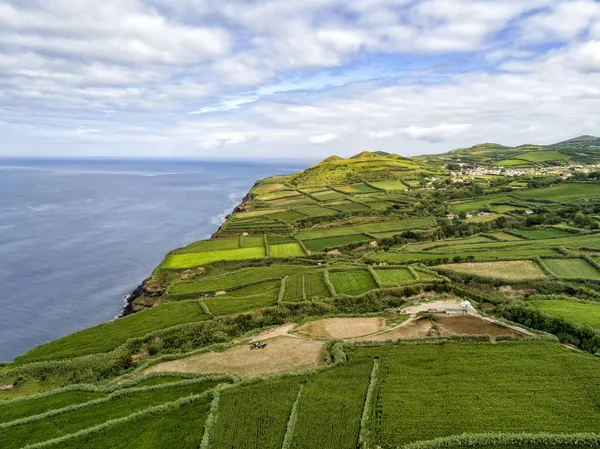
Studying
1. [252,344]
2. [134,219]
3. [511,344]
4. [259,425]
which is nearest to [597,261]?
[511,344]

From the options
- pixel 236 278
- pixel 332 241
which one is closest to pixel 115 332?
pixel 236 278

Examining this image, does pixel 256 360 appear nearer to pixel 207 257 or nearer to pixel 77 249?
pixel 207 257

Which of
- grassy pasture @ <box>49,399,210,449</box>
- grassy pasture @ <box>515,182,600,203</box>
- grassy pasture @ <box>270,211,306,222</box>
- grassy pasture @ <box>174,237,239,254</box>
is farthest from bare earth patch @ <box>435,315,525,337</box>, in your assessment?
grassy pasture @ <box>515,182,600,203</box>

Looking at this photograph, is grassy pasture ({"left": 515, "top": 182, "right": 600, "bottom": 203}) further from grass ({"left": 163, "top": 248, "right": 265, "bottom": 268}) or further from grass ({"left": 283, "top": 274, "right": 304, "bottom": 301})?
grass ({"left": 283, "top": 274, "right": 304, "bottom": 301})

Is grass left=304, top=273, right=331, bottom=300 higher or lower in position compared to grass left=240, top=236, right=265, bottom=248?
lower

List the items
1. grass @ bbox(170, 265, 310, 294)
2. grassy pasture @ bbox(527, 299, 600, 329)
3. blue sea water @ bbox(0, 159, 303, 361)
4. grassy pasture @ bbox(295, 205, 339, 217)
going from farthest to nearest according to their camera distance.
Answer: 1. grassy pasture @ bbox(295, 205, 339, 217)
2. blue sea water @ bbox(0, 159, 303, 361)
3. grass @ bbox(170, 265, 310, 294)
4. grassy pasture @ bbox(527, 299, 600, 329)
